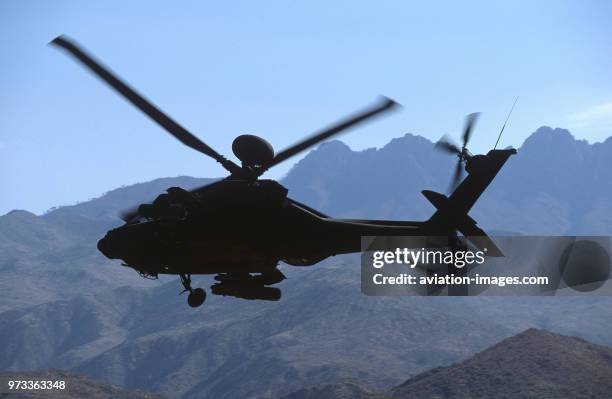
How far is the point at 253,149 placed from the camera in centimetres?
2188

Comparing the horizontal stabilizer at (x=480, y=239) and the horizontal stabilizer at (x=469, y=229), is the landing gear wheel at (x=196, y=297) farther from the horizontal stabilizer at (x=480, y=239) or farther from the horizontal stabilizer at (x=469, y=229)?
the horizontal stabilizer at (x=480, y=239)

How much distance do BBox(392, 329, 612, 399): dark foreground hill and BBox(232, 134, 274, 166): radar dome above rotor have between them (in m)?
127

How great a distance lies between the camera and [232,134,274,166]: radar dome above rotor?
21844 millimetres

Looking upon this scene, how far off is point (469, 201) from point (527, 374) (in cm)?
14916

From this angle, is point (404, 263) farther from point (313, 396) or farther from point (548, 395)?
point (313, 396)

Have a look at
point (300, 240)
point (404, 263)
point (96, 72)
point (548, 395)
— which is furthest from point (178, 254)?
point (548, 395)

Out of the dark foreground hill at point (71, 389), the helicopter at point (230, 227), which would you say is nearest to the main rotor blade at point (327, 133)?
the helicopter at point (230, 227)

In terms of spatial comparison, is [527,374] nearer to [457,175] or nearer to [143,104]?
[457,175]

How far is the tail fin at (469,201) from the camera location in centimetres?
2627

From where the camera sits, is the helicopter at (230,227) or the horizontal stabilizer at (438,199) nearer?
the helicopter at (230,227)

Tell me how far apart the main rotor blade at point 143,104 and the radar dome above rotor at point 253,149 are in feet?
1.82

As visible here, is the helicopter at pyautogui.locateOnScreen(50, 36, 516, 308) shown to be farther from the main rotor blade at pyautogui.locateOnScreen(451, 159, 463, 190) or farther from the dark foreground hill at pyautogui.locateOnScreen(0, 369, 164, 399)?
the dark foreground hill at pyautogui.locateOnScreen(0, 369, 164, 399)

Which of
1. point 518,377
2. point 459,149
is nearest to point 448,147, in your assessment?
point 459,149

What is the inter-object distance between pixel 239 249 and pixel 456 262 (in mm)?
7664
